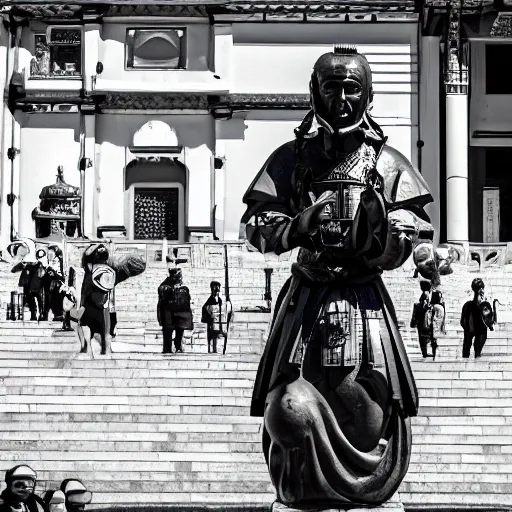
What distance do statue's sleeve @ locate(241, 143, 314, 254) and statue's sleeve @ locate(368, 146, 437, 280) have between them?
1.42 ft

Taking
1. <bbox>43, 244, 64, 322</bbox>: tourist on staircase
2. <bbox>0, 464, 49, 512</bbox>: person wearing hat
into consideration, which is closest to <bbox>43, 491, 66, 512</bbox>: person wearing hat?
<bbox>0, 464, 49, 512</bbox>: person wearing hat

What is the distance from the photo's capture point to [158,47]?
45.2 metres

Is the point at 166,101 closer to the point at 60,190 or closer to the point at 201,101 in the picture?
the point at 201,101

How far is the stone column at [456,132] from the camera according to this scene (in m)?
42.8

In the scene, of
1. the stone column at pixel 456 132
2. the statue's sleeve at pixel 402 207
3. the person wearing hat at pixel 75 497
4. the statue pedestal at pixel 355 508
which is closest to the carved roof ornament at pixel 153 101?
the stone column at pixel 456 132

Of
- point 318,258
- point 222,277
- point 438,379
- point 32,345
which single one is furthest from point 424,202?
point 222,277

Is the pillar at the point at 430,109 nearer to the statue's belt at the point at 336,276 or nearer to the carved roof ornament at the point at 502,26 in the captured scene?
the carved roof ornament at the point at 502,26

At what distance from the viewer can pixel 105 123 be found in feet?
148

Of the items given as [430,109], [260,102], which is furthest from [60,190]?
[430,109]

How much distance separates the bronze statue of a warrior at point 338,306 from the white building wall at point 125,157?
3635cm

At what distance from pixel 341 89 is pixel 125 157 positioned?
37124 millimetres

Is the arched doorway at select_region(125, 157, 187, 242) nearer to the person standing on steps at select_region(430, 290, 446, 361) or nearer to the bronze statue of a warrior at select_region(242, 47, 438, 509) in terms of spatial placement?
the person standing on steps at select_region(430, 290, 446, 361)

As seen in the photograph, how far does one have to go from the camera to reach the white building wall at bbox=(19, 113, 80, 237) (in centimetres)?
4431

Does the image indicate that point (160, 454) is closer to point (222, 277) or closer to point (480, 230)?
point (222, 277)
